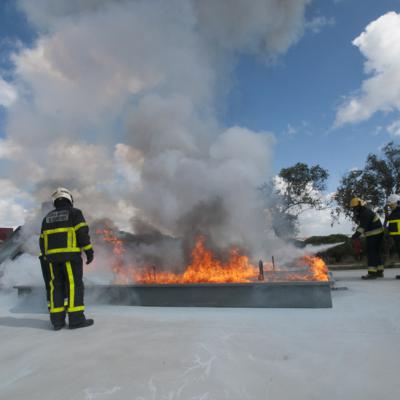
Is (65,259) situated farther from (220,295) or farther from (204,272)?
(204,272)

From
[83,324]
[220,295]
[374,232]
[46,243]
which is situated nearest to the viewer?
[83,324]

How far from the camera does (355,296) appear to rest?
16.6 feet

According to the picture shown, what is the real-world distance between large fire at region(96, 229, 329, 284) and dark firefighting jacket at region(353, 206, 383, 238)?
154 cm

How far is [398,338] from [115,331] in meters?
2.64

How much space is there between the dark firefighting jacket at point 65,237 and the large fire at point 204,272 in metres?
1.95

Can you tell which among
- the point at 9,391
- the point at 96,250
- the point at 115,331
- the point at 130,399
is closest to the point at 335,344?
the point at 130,399

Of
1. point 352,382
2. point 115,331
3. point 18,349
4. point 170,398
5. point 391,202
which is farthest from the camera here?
point 391,202

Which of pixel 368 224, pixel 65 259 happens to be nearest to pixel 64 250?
pixel 65 259

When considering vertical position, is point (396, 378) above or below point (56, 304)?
below

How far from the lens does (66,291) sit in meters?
3.99

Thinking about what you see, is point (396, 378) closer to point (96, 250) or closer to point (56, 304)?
point (56, 304)

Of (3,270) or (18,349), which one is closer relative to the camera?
(18,349)

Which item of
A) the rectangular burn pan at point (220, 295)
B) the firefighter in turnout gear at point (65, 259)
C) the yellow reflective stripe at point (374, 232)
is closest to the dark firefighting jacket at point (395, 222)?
the yellow reflective stripe at point (374, 232)

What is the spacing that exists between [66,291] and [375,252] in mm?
6712
